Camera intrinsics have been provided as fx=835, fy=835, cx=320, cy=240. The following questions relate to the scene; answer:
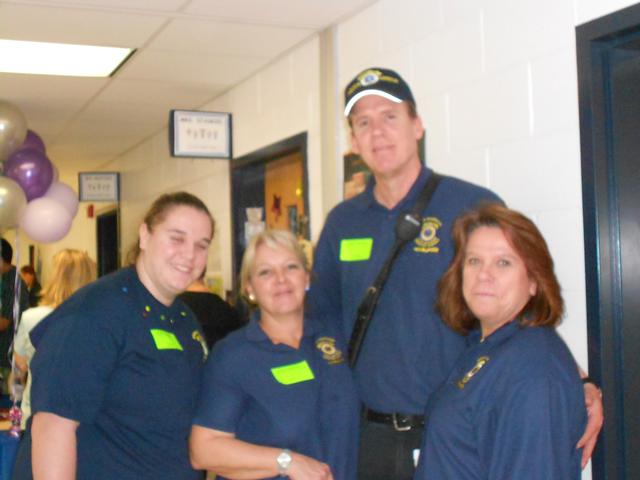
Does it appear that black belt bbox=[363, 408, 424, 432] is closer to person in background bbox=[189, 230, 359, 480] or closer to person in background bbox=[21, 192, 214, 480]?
person in background bbox=[189, 230, 359, 480]

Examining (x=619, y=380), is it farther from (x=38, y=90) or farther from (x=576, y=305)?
(x=38, y=90)

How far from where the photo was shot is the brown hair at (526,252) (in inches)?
69.7

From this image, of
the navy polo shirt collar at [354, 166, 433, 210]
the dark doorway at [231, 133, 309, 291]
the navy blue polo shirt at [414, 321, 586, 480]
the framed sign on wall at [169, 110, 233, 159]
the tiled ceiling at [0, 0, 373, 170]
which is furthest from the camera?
the dark doorway at [231, 133, 309, 291]

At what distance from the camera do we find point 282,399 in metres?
2.13

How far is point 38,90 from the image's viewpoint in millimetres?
5371

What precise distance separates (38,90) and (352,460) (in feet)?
13.1

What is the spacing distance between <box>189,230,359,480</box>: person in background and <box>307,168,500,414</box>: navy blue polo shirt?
0.10m

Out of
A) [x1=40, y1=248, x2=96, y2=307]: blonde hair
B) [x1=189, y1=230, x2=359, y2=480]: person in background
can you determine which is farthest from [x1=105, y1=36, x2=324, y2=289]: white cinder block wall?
[x1=189, y1=230, x2=359, y2=480]: person in background

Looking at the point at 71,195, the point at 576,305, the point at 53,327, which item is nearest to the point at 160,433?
the point at 53,327

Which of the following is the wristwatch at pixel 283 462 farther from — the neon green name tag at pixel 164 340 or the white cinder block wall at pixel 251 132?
the white cinder block wall at pixel 251 132

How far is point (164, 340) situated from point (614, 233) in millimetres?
1270

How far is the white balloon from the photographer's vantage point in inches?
211

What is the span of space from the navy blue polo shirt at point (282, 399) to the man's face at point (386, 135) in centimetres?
54

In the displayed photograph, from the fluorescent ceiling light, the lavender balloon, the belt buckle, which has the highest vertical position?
the fluorescent ceiling light
